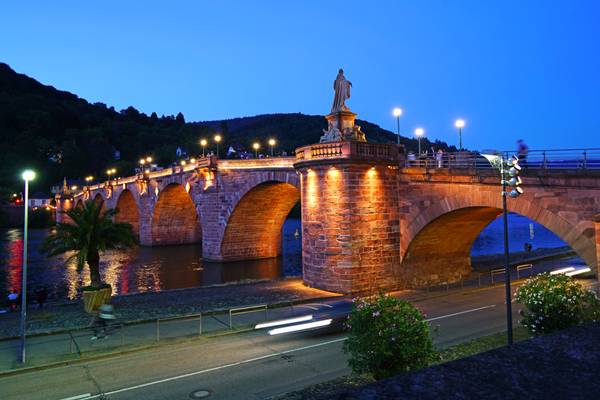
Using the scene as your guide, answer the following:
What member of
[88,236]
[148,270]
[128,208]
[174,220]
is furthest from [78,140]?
[88,236]

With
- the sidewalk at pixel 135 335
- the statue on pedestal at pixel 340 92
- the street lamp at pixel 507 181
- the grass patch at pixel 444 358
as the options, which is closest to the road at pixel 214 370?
the sidewalk at pixel 135 335

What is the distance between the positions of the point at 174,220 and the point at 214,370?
51.1 metres

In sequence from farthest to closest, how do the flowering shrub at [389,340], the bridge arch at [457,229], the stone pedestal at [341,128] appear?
1. the stone pedestal at [341,128]
2. the bridge arch at [457,229]
3. the flowering shrub at [389,340]

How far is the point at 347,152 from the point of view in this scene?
22625 millimetres

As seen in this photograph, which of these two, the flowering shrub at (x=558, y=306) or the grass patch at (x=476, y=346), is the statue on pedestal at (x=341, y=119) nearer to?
the grass patch at (x=476, y=346)

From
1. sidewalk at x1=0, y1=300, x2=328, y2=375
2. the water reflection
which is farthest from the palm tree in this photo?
the water reflection

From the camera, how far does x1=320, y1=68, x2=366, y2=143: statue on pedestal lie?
24.6 meters

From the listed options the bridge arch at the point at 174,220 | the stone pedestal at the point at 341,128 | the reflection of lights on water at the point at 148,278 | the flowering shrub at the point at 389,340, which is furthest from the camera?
the bridge arch at the point at 174,220

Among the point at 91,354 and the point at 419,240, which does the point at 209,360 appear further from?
the point at 419,240

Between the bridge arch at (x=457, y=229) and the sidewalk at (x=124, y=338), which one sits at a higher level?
the bridge arch at (x=457, y=229)

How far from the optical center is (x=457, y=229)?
24547 millimetres

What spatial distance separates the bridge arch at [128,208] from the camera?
252 feet

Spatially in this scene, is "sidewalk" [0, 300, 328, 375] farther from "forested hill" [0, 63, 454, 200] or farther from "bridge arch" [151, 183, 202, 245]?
"forested hill" [0, 63, 454, 200]

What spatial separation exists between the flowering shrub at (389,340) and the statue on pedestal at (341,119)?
16.4 metres
